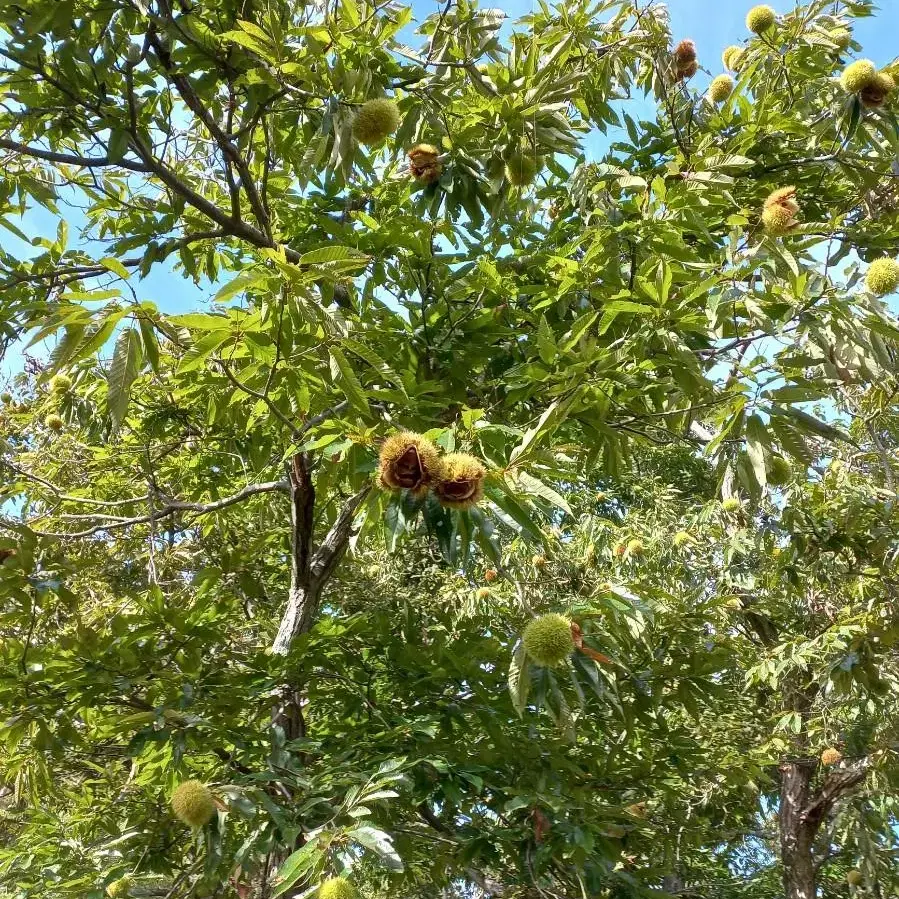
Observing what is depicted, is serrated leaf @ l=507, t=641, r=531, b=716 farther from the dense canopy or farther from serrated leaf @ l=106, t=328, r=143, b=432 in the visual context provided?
serrated leaf @ l=106, t=328, r=143, b=432

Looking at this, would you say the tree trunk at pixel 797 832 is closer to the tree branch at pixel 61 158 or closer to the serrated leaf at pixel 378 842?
the serrated leaf at pixel 378 842

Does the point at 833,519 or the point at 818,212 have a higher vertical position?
the point at 818,212

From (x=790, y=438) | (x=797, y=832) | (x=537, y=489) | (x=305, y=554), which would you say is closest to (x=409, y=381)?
(x=537, y=489)

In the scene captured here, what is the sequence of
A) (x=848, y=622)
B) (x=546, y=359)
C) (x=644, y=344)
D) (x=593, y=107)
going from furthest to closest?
(x=848, y=622), (x=593, y=107), (x=644, y=344), (x=546, y=359)

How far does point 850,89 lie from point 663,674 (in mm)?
1898

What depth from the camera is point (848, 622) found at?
12.8 feet

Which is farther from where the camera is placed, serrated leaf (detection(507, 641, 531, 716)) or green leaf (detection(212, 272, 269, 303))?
serrated leaf (detection(507, 641, 531, 716))

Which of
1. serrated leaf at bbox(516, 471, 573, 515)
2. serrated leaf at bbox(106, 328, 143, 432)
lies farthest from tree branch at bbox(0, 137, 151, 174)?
serrated leaf at bbox(516, 471, 573, 515)

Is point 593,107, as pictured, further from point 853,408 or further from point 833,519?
point 853,408

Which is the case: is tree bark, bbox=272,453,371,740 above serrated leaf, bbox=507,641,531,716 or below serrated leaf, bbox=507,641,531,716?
above

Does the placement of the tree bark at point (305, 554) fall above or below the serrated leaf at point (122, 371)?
above

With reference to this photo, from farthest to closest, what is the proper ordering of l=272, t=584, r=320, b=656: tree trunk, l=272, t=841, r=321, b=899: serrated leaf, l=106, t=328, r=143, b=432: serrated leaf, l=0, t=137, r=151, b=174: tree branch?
1. l=272, t=584, r=320, b=656: tree trunk
2. l=0, t=137, r=151, b=174: tree branch
3. l=272, t=841, r=321, b=899: serrated leaf
4. l=106, t=328, r=143, b=432: serrated leaf

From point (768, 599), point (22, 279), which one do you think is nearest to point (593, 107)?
point (22, 279)

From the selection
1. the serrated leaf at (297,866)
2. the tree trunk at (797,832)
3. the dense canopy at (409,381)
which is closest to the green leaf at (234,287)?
the dense canopy at (409,381)
